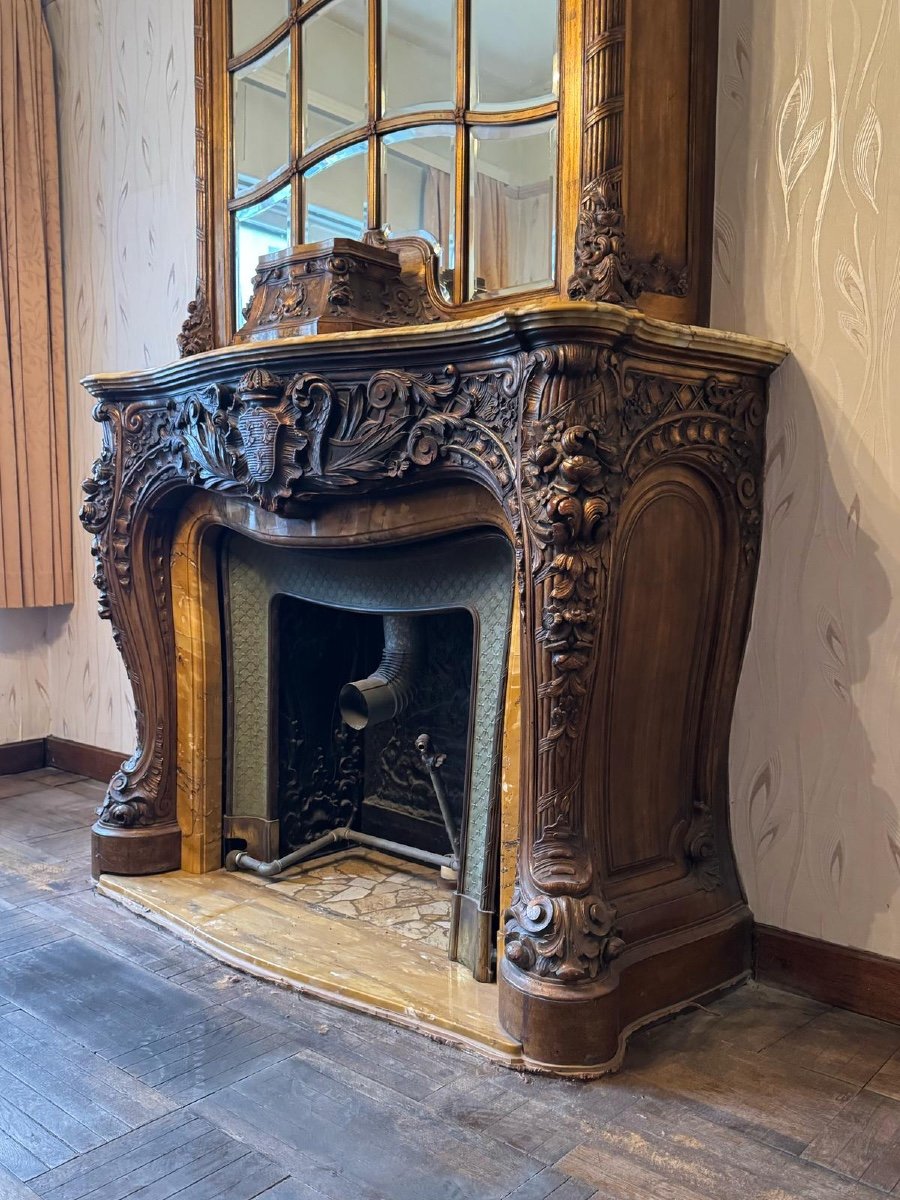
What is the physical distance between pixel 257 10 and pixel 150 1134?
220 cm

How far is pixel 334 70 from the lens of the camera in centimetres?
210

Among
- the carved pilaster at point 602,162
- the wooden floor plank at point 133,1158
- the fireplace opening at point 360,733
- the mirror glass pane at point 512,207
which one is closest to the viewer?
the wooden floor plank at point 133,1158

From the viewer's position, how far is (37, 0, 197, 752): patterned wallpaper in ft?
9.52

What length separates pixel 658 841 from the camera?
1795mm

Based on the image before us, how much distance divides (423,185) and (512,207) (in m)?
0.22

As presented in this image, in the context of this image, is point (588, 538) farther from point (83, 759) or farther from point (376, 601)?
point (83, 759)

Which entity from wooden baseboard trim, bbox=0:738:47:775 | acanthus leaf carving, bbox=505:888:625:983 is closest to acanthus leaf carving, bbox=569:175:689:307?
acanthus leaf carving, bbox=505:888:625:983

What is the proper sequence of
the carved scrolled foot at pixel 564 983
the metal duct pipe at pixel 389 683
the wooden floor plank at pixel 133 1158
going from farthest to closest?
the metal duct pipe at pixel 389 683, the carved scrolled foot at pixel 564 983, the wooden floor plank at pixel 133 1158

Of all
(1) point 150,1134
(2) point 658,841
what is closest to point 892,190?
(2) point 658,841

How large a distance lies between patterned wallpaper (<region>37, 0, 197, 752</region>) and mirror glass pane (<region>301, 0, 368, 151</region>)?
82 cm

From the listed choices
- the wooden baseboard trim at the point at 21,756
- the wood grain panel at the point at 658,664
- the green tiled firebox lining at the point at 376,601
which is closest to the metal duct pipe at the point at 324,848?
the green tiled firebox lining at the point at 376,601

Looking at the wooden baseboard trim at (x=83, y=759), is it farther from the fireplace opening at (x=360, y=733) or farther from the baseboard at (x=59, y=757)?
the fireplace opening at (x=360, y=733)

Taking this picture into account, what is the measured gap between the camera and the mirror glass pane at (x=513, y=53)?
174 cm

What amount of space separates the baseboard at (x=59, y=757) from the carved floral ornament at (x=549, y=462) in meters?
1.59
